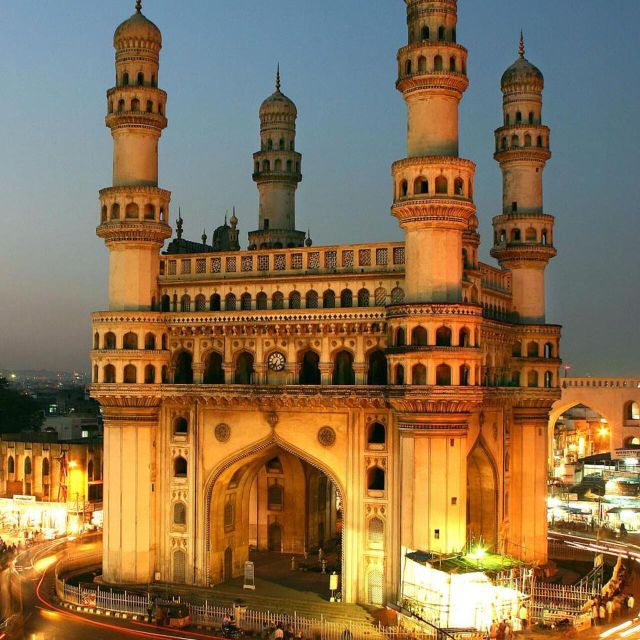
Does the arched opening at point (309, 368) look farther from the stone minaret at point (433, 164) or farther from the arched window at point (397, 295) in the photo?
the stone minaret at point (433, 164)

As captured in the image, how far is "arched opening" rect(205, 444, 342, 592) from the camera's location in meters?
38.7

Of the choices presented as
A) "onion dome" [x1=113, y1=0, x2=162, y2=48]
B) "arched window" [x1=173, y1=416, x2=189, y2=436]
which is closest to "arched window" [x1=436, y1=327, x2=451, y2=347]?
"arched window" [x1=173, y1=416, x2=189, y2=436]

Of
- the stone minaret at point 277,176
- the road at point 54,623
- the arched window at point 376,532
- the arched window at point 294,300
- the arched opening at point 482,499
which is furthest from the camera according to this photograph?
the stone minaret at point 277,176

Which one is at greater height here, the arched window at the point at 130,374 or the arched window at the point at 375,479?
the arched window at the point at 130,374

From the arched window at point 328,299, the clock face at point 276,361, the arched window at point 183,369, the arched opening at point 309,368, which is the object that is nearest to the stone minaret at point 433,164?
the arched window at point 328,299

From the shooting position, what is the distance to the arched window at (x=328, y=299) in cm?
3562

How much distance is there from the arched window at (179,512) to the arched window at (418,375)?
10490 millimetres

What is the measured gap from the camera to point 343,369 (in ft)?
118

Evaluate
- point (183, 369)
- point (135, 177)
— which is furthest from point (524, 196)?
point (135, 177)

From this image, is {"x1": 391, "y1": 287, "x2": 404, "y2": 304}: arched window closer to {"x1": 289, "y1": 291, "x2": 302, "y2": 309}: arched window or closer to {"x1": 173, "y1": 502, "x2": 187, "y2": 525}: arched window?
{"x1": 289, "y1": 291, "x2": 302, "y2": 309}: arched window

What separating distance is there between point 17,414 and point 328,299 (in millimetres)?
51928

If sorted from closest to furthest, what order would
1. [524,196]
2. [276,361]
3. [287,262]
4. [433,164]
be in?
[433,164]
[276,361]
[287,262]
[524,196]

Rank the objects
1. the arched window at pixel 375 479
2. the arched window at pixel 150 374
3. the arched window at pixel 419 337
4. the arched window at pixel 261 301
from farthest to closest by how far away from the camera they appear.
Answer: the arched window at pixel 150 374 < the arched window at pixel 261 301 < the arched window at pixel 375 479 < the arched window at pixel 419 337

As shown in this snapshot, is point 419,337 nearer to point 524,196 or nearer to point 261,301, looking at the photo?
point 261,301
